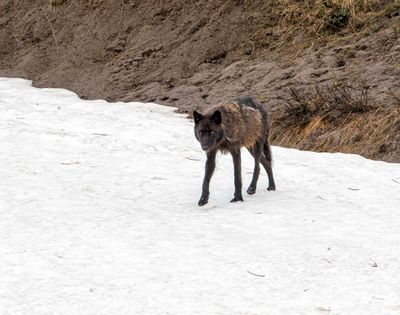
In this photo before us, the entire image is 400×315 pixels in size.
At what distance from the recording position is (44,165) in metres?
10.4

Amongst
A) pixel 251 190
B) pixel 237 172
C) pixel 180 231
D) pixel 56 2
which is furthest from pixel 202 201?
pixel 56 2

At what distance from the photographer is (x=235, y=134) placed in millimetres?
8648

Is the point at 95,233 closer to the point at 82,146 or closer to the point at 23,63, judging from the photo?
the point at 82,146

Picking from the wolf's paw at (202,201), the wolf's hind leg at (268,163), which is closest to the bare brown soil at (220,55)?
the wolf's hind leg at (268,163)

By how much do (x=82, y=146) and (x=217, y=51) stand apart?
24.7 feet

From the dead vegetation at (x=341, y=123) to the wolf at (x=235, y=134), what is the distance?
367 cm

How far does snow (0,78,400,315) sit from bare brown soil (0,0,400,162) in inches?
81.7

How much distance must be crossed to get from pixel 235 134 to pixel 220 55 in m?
9.94

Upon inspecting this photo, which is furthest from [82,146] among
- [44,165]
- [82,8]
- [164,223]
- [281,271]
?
[82,8]

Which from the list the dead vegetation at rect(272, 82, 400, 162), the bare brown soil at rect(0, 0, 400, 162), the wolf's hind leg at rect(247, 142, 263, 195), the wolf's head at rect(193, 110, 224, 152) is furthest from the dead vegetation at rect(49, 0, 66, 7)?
the wolf's head at rect(193, 110, 224, 152)

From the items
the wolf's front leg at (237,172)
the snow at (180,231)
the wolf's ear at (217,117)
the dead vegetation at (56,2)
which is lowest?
the snow at (180,231)

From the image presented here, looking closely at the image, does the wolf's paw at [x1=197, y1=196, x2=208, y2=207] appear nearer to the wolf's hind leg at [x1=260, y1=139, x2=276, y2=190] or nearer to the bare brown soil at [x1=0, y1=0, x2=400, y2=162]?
the wolf's hind leg at [x1=260, y1=139, x2=276, y2=190]

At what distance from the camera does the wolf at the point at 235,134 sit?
27.2 feet

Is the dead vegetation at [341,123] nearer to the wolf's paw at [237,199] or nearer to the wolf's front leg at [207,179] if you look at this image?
Answer: the wolf's paw at [237,199]
